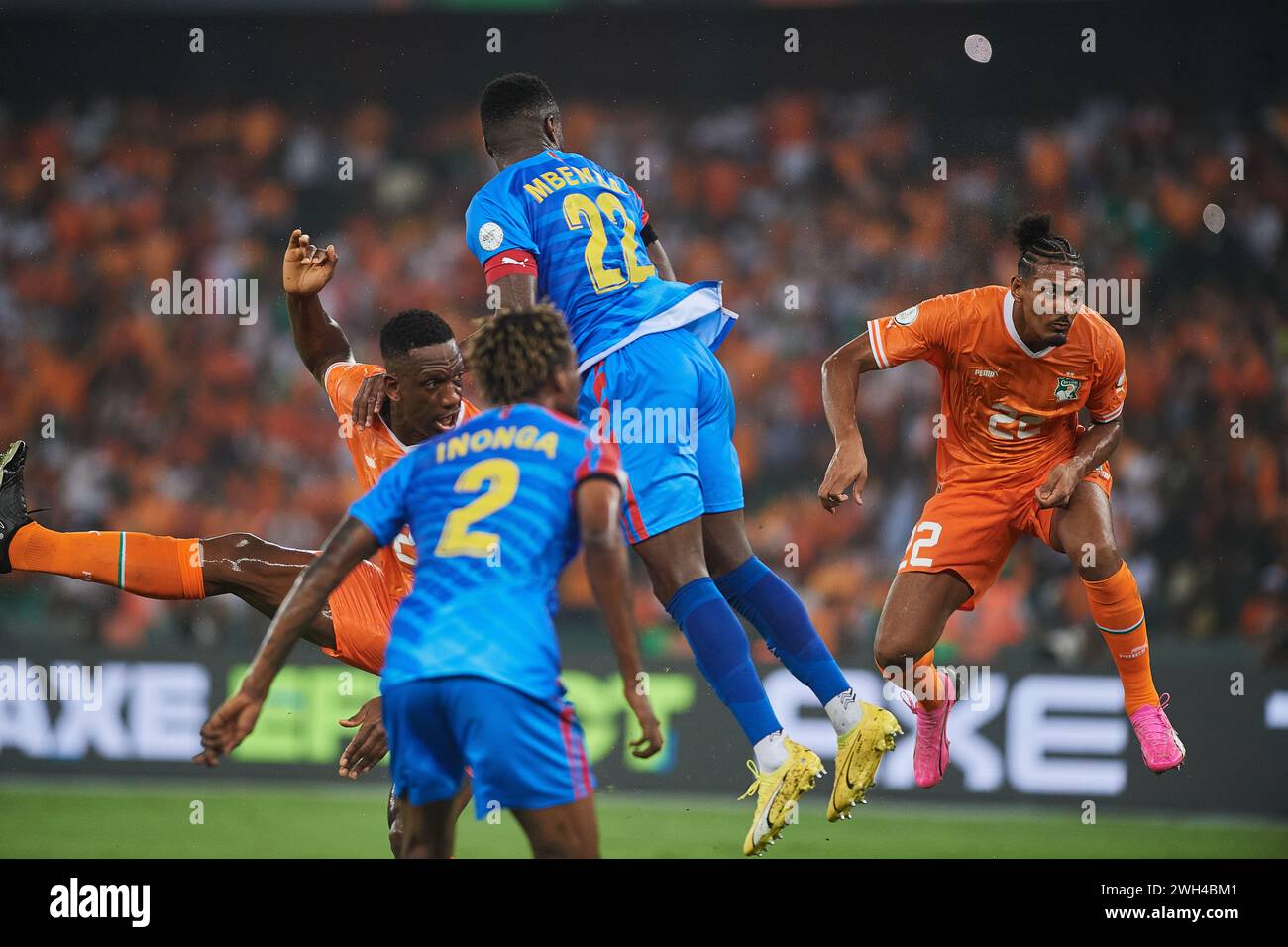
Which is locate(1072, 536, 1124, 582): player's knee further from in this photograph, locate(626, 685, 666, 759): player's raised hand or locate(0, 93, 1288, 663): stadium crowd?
locate(0, 93, 1288, 663): stadium crowd

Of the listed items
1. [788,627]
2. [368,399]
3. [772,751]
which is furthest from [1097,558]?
[368,399]

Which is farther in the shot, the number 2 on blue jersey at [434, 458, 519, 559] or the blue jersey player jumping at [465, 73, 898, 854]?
the blue jersey player jumping at [465, 73, 898, 854]

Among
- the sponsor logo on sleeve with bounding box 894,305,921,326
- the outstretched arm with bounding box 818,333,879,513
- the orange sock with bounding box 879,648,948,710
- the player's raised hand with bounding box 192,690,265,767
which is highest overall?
the sponsor logo on sleeve with bounding box 894,305,921,326

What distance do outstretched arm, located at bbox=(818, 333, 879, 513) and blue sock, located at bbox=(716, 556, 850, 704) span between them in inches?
14.1

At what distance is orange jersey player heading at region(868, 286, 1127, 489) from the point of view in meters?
5.83

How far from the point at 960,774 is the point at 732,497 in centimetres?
382

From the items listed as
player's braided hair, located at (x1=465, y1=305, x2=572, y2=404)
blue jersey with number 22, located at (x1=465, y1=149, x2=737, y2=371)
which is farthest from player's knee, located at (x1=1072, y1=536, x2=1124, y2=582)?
player's braided hair, located at (x1=465, y1=305, x2=572, y2=404)

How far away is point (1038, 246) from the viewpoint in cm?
565

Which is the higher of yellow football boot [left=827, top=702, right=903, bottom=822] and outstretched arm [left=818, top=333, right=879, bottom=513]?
outstretched arm [left=818, top=333, right=879, bottom=513]

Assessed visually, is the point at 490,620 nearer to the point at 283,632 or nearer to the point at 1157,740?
the point at 283,632

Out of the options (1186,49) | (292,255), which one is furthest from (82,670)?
(1186,49)

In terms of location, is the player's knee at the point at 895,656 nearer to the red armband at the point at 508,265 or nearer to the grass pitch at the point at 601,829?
the grass pitch at the point at 601,829

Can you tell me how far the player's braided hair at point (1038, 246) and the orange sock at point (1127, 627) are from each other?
4.18 feet

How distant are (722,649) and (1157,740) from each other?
6.81 feet
